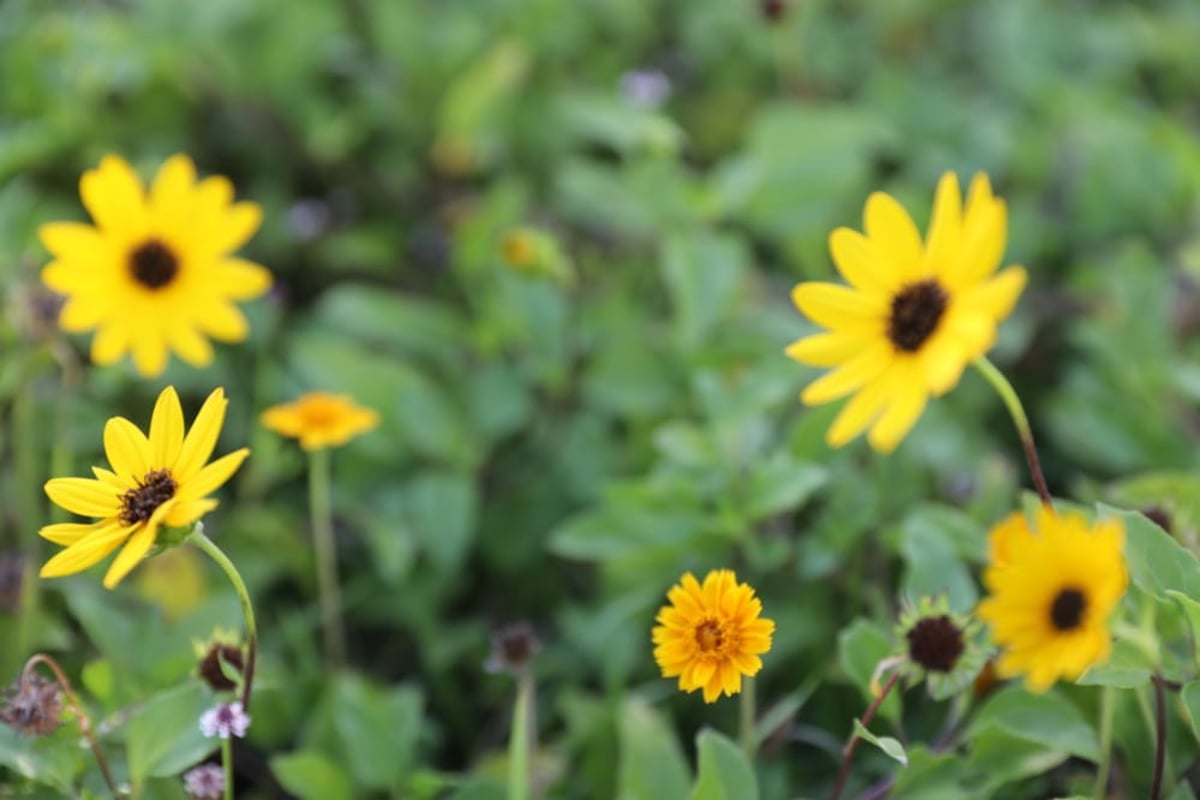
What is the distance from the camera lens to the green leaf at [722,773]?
945 millimetres

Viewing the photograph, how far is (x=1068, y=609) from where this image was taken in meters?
0.75

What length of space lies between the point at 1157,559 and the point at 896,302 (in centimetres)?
26

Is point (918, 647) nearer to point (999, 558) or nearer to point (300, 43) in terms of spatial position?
point (999, 558)

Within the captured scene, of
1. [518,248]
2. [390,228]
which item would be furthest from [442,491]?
[390,228]

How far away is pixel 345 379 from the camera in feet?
4.94

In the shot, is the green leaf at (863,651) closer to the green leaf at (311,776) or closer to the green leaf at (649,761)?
the green leaf at (649,761)

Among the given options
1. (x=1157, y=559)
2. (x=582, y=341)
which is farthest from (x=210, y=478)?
(x=582, y=341)

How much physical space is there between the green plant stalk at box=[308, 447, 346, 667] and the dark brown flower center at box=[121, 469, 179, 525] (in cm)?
39

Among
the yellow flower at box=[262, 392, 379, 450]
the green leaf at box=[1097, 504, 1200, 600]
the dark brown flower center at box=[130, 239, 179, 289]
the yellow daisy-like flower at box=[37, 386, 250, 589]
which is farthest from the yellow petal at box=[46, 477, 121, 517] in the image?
the green leaf at box=[1097, 504, 1200, 600]

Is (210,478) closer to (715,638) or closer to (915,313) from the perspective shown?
(715,638)

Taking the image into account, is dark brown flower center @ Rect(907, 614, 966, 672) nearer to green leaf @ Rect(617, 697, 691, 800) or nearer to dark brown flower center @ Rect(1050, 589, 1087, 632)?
dark brown flower center @ Rect(1050, 589, 1087, 632)

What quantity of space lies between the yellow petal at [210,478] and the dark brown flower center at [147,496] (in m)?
0.02

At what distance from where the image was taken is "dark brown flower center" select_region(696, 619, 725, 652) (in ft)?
2.62

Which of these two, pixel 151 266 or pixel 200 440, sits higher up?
pixel 151 266
